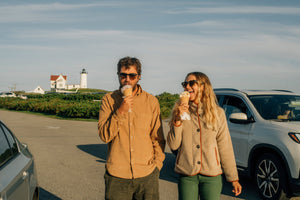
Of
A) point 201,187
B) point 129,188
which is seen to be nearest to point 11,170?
point 129,188

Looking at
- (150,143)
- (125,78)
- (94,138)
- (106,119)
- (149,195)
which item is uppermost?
(125,78)

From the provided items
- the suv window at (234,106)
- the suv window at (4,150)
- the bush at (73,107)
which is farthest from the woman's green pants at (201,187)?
the bush at (73,107)

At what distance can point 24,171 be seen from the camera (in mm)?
3625

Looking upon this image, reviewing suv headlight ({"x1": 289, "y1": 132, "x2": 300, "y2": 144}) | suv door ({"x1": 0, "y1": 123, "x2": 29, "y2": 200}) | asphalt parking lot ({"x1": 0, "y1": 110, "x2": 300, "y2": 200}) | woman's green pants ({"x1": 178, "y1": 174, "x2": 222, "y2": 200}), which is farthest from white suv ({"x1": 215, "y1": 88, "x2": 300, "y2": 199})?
suv door ({"x1": 0, "y1": 123, "x2": 29, "y2": 200})

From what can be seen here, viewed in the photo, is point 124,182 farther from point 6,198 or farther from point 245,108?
point 245,108

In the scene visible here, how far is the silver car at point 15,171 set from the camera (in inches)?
118

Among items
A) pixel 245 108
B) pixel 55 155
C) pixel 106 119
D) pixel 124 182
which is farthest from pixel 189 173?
pixel 55 155

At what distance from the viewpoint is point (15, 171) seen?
133 inches

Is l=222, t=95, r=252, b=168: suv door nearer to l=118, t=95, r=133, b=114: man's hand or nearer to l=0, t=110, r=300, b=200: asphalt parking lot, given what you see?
l=0, t=110, r=300, b=200: asphalt parking lot

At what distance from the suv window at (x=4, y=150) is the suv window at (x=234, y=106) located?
453 centimetres

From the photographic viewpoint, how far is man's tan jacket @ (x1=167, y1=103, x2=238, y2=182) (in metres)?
3.40

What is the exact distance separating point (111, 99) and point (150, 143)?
21.4 inches

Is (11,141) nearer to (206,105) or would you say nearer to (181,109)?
(181,109)

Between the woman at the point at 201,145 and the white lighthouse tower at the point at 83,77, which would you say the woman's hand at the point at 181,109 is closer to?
the woman at the point at 201,145
